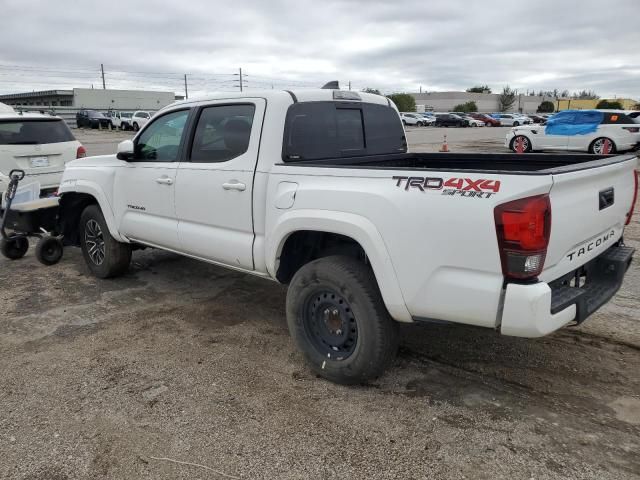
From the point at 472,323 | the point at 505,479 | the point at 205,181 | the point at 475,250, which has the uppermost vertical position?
the point at 205,181

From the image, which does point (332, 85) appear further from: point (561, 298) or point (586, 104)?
point (586, 104)

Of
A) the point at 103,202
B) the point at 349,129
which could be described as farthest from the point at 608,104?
the point at 103,202

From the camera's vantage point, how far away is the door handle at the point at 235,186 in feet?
12.8

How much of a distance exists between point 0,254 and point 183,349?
428 cm

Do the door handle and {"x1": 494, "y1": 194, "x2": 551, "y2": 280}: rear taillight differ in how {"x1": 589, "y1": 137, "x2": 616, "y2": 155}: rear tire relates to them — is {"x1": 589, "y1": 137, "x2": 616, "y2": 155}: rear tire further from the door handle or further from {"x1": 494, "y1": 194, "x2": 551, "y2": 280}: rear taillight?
{"x1": 494, "y1": 194, "x2": 551, "y2": 280}: rear taillight

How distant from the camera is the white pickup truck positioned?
→ 2.69 meters

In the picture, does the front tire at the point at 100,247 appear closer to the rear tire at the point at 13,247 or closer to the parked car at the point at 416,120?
the rear tire at the point at 13,247

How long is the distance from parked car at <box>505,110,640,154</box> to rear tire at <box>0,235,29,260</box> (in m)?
16.6

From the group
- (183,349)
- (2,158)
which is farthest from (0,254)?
(183,349)

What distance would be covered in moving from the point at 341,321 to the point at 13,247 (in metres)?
5.05

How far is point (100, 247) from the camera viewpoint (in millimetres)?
5773

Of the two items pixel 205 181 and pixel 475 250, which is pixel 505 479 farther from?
pixel 205 181

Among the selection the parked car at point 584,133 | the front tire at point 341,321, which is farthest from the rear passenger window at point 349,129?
the parked car at point 584,133

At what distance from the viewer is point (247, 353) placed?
13.3 feet
